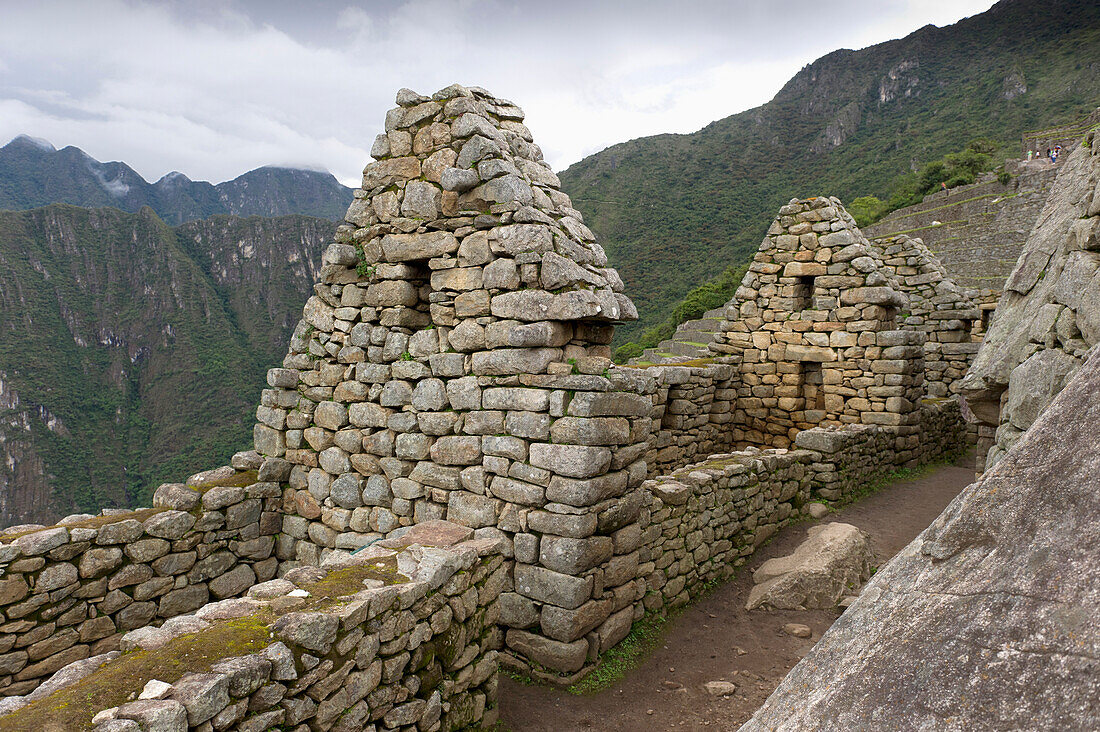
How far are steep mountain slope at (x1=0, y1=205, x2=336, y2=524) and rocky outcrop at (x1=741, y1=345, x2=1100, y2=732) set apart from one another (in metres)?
46.1

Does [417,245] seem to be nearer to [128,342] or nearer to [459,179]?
[459,179]

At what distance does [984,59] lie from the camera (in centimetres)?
5384

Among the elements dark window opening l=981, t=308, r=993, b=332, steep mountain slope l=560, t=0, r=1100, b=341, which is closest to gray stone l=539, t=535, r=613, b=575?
dark window opening l=981, t=308, r=993, b=332

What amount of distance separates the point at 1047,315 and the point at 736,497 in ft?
16.1

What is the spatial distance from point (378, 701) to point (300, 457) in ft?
13.2

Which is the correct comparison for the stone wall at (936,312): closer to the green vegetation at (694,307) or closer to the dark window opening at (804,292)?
the dark window opening at (804,292)

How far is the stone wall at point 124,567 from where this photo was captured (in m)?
4.54

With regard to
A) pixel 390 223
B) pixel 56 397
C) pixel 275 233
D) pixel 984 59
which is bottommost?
pixel 56 397

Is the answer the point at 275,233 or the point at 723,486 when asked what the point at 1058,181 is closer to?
the point at 723,486

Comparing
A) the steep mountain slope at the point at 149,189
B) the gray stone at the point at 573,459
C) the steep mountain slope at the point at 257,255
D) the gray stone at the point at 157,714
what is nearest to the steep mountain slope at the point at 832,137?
the gray stone at the point at 573,459

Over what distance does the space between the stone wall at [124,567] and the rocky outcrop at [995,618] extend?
583 centimetres

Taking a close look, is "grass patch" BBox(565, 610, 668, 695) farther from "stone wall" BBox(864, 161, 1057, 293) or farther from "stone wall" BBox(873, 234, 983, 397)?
"stone wall" BBox(864, 161, 1057, 293)

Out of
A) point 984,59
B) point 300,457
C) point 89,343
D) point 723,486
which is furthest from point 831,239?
point 89,343

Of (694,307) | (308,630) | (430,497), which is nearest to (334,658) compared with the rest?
(308,630)
